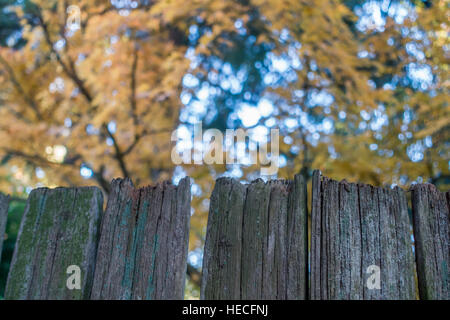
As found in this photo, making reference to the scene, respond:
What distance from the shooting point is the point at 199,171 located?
202 inches

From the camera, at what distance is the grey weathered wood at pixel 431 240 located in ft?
4.82

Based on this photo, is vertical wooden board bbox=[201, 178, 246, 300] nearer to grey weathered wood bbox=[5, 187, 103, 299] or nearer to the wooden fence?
the wooden fence

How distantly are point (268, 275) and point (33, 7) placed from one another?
4.86 metres

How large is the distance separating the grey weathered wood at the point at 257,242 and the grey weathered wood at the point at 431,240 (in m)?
0.40

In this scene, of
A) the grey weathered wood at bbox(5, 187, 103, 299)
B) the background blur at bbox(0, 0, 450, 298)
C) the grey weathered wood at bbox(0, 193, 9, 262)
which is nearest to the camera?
the grey weathered wood at bbox(5, 187, 103, 299)

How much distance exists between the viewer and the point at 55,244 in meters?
1.65

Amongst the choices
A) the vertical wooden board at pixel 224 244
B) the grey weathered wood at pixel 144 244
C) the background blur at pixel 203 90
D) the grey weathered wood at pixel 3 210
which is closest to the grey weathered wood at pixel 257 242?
the vertical wooden board at pixel 224 244

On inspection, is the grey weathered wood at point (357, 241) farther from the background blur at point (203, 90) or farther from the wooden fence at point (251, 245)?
the background blur at point (203, 90)

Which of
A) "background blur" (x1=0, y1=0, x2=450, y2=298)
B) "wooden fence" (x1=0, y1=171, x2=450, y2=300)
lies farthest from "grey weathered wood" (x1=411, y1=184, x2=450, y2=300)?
Answer: "background blur" (x1=0, y1=0, x2=450, y2=298)

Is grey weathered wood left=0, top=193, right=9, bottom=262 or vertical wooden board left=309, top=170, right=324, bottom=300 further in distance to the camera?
grey weathered wood left=0, top=193, right=9, bottom=262

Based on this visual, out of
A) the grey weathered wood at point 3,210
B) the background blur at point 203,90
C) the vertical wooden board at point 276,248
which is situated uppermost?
the background blur at point 203,90

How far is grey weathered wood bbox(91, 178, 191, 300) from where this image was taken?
1.51 meters

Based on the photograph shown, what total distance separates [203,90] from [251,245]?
208 inches

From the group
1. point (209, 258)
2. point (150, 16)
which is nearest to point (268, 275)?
point (209, 258)
